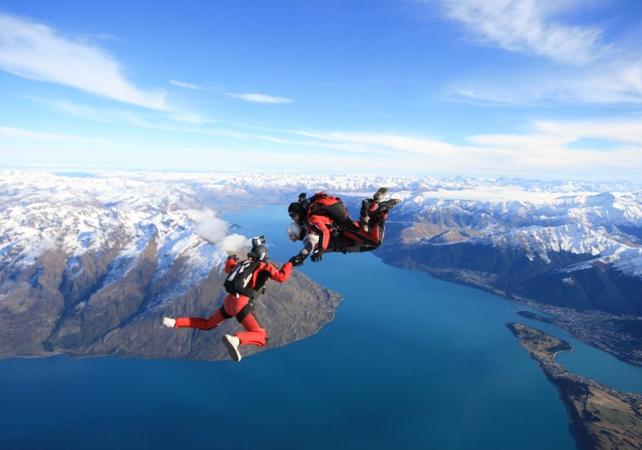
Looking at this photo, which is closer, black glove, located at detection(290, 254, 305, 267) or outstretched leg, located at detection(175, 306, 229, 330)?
black glove, located at detection(290, 254, 305, 267)

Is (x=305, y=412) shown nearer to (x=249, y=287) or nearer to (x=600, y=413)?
(x=600, y=413)

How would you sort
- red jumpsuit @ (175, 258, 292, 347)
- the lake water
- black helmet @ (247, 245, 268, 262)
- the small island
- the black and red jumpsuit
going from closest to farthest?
red jumpsuit @ (175, 258, 292, 347)
black helmet @ (247, 245, 268, 262)
the black and red jumpsuit
the lake water
the small island

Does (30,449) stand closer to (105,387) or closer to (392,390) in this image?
(105,387)

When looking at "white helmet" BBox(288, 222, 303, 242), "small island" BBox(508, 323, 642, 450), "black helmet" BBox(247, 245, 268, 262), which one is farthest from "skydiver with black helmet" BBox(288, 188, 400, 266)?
"small island" BBox(508, 323, 642, 450)

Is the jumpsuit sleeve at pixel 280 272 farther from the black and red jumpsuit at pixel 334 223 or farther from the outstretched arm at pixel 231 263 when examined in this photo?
the outstretched arm at pixel 231 263

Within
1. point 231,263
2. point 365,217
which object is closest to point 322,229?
point 365,217

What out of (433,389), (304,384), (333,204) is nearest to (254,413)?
(304,384)

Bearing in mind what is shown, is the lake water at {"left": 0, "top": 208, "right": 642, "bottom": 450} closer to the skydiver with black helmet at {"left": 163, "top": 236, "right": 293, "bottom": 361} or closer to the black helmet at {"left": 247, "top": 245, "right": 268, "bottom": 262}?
the skydiver with black helmet at {"left": 163, "top": 236, "right": 293, "bottom": 361}
